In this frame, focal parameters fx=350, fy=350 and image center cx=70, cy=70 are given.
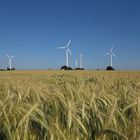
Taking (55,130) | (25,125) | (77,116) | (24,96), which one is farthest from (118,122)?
(24,96)

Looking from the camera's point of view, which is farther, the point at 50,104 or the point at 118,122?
the point at 50,104

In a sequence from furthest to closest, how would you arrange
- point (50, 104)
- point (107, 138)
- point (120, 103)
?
point (120, 103) < point (50, 104) < point (107, 138)

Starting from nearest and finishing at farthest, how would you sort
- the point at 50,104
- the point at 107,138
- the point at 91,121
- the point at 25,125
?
the point at 25,125 < the point at 107,138 < the point at 91,121 < the point at 50,104

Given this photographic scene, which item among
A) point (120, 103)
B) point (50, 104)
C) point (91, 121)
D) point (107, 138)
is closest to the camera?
point (107, 138)

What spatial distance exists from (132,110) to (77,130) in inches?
Answer: 21.3

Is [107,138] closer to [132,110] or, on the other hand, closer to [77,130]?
[77,130]

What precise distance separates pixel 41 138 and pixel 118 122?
26.2 inches

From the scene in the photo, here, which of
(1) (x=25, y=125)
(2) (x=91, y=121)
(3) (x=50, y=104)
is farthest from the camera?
(3) (x=50, y=104)

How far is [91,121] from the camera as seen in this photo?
2.76 m

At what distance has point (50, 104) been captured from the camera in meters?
3.07

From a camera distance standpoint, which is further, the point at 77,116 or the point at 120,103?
the point at 120,103

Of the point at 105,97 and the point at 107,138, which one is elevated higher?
the point at 105,97

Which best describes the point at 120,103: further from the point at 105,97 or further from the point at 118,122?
the point at 118,122

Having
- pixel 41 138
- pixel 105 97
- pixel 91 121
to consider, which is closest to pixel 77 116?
pixel 91 121
